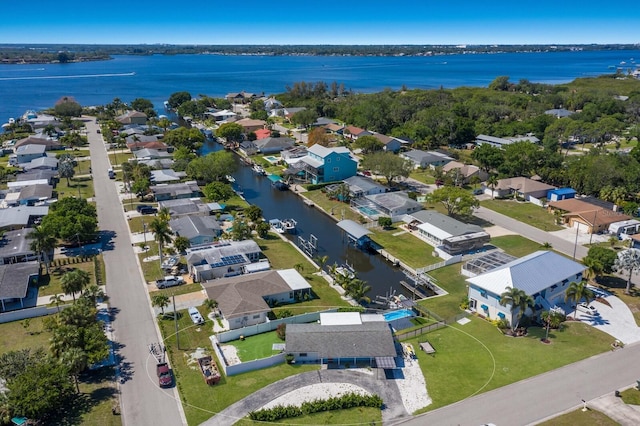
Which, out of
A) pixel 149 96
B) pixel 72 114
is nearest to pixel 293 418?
pixel 72 114

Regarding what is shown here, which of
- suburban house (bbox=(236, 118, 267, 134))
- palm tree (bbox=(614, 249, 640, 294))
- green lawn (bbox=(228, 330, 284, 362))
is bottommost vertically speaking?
green lawn (bbox=(228, 330, 284, 362))

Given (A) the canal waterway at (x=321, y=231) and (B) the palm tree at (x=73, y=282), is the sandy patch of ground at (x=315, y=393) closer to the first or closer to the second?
(A) the canal waterway at (x=321, y=231)

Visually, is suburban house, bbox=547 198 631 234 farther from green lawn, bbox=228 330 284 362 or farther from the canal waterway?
green lawn, bbox=228 330 284 362

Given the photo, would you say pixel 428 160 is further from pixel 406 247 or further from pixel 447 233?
pixel 406 247

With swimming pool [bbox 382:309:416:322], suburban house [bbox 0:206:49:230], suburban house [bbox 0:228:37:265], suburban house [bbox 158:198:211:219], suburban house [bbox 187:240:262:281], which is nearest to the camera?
swimming pool [bbox 382:309:416:322]

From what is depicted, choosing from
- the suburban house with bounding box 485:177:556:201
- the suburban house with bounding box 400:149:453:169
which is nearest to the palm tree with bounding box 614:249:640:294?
the suburban house with bounding box 485:177:556:201

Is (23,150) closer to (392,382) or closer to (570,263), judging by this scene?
(392,382)

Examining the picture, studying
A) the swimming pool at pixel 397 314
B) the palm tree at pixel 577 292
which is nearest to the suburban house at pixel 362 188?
the swimming pool at pixel 397 314

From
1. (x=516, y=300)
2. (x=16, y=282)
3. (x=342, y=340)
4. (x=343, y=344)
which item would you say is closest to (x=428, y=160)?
(x=516, y=300)
